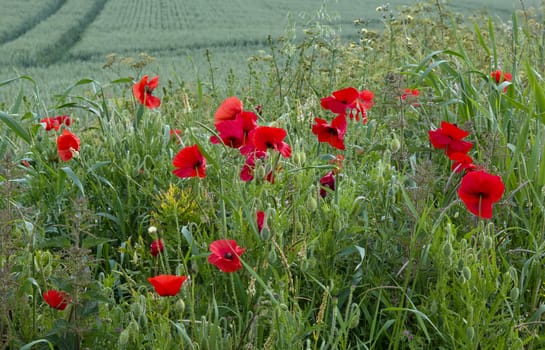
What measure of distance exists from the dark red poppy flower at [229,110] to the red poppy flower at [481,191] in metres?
0.63

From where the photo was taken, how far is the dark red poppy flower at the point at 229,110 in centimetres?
191

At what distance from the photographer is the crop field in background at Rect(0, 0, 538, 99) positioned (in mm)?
14414

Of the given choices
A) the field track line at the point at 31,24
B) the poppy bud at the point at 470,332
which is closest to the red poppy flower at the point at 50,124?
the poppy bud at the point at 470,332

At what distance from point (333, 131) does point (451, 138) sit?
32 centimetres

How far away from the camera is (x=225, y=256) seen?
5.09 ft

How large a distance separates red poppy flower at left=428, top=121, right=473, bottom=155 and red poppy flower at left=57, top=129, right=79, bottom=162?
42.6 inches

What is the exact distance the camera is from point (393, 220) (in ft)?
6.88

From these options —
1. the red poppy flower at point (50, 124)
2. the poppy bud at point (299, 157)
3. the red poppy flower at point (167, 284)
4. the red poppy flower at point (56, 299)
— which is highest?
the poppy bud at point (299, 157)

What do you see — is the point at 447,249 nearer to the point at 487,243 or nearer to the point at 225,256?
the point at 487,243

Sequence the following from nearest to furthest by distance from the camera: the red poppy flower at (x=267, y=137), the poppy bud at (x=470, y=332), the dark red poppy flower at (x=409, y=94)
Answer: the poppy bud at (x=470, y=332) < the red poppy flower at (x=267, y=137) < the dark red poppy flower at (x=409, y=94)

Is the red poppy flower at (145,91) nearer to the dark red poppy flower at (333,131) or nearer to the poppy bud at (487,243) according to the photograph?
the dark red poppy flower at (333,131)

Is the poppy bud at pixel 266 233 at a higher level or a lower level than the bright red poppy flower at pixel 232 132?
lower

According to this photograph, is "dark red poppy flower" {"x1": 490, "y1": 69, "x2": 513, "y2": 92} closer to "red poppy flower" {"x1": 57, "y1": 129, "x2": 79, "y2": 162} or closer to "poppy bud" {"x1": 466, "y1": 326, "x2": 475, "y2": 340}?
"poppy bud" {"x1": 466, "y1": 326, "x2": 475, "y2": 340}

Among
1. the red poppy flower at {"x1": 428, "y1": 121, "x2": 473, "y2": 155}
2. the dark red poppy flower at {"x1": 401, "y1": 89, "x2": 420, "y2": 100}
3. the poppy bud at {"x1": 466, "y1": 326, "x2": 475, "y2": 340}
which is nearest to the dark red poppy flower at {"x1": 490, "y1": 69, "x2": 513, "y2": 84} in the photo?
the dark red poppy flower at {"x1": 401, "y1": 89, "x2": 420, "y2": 100}
